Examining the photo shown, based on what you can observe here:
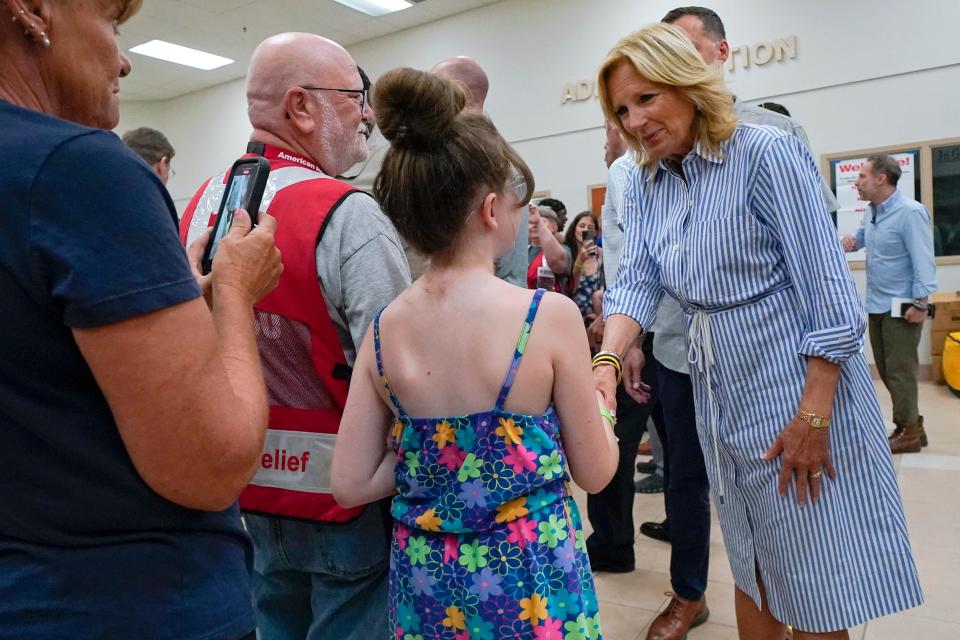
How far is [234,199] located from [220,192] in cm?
33

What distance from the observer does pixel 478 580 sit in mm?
1138

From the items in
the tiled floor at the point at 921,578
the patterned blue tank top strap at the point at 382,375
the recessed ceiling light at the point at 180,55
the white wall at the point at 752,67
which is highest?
the recessed ceiling light at the point at 180,55

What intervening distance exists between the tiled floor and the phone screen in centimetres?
196

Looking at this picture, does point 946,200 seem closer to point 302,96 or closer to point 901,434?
point 901,434

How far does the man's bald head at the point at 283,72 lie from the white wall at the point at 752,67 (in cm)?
667

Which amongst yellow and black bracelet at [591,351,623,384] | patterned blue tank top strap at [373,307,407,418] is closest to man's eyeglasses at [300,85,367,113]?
patterned blue tank top strap at [373,307,407,418]

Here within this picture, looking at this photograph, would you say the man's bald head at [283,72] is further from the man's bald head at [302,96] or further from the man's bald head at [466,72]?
the man's bald head at [466,72]

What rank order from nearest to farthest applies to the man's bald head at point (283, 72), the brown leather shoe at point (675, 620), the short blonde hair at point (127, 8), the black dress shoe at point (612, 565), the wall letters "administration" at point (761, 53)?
the short blonde hair at point (127, 8)
the man's bald head at point (283, 72)
the brown leather shoe at point (675, 620)
the black dress shoe at point (612, 565)
the wall letters "administration" at point (761, 53)

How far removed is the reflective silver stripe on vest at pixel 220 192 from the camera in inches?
52.4

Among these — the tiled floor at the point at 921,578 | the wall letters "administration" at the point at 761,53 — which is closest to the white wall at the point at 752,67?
the wall letters "administration" at the point at 761,53

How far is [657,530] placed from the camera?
3.22m

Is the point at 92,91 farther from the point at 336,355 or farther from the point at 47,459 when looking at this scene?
the point at 336,355

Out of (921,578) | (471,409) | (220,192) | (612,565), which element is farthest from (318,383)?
(921,578)

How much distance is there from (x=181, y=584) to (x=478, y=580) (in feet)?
1.65
